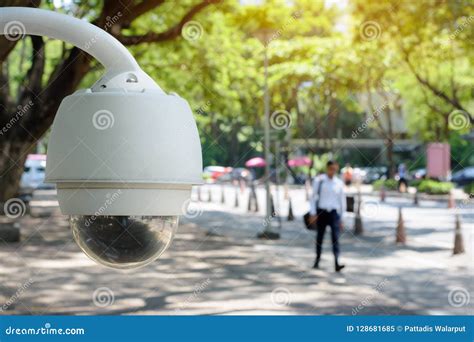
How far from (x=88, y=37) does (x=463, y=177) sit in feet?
180

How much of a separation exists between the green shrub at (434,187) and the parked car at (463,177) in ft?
42.8

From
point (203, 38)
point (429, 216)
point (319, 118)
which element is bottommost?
point (429, 216)

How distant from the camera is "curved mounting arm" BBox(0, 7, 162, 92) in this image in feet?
5.81

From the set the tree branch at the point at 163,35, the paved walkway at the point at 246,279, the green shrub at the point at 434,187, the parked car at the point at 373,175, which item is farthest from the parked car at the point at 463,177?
the tree branch at the point at 163,35

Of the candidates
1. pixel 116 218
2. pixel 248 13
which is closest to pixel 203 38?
pixel 248 13

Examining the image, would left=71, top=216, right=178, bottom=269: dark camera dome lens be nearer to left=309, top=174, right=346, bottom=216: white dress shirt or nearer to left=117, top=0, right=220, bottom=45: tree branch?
left=309, top=174, right=346, bottom=216: white dress shirt

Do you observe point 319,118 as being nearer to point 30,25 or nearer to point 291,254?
point 291,254

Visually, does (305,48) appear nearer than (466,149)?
Yes

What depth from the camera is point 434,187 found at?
132 ft

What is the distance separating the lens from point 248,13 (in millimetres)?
24078

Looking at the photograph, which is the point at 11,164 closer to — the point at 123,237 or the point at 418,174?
the point at 123,237

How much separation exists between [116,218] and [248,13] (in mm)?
22627

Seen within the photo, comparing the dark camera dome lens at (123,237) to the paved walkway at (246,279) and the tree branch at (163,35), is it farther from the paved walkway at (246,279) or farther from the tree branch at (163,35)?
the tree branch at (163,35)

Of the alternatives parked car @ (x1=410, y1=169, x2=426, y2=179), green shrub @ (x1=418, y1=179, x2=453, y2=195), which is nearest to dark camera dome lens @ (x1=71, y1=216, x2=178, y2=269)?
green shrub @ (x1=418, y1=179, x2=453, y2=195)
